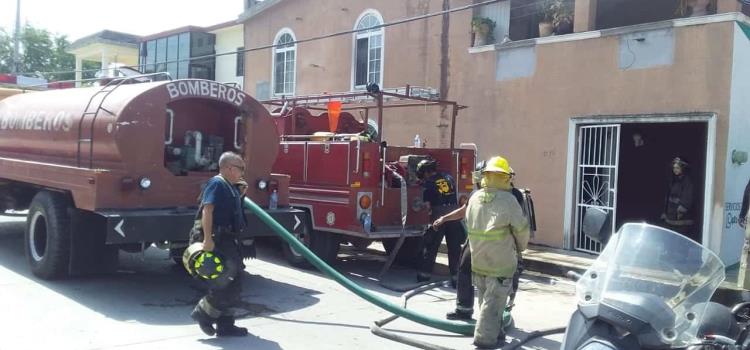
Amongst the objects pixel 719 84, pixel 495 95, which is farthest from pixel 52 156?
pixel 719 84

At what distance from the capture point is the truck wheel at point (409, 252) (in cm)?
993

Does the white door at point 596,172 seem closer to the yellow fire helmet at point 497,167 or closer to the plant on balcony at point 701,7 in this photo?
the plant on balcony at point 701,7

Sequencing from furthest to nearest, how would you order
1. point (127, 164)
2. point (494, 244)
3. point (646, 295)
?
point (127, 164) → point (494, 244) → point (646, 295)

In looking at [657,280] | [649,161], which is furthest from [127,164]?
[649,161]

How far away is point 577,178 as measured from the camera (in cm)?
1151

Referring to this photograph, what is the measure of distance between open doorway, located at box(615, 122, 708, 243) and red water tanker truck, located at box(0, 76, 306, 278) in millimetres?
7263

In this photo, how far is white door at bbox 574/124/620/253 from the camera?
11.0 metres

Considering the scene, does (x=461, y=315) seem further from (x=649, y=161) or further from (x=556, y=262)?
(x=649, y=161)

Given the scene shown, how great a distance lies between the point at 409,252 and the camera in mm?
10141

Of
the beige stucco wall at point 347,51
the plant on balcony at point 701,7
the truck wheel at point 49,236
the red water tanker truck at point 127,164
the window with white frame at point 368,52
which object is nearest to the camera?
the red water tanker truck at point 127,164

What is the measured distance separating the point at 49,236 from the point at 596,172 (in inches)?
329

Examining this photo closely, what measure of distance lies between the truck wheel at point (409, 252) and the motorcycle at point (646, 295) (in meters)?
6.20

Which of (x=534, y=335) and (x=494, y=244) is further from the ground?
(x=494, y=244)

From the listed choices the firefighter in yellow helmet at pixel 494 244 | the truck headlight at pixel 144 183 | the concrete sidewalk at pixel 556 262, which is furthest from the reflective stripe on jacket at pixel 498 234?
the concrete sidewalk at pixel 556 262
